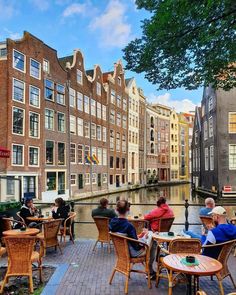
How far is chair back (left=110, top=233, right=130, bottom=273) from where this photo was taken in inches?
193

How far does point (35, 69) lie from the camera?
1106 inches

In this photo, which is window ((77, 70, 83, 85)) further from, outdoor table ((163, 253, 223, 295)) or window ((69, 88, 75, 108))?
outdoor table ((163, 253, 223, 295))

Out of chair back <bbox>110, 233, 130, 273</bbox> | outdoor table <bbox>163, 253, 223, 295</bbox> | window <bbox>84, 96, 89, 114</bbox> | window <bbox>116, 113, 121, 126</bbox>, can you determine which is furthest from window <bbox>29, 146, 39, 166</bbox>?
outdoor table <bbox>163, 253, 223, 295</bbox>

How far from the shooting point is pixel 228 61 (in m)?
6.96

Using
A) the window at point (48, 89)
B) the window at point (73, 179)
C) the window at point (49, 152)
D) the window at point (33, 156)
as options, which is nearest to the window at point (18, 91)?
the window at point (48, 89)

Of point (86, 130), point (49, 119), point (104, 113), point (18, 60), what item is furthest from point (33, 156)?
point (104, 113)

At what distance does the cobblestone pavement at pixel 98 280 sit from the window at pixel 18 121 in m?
19.7

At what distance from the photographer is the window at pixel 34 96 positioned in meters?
27.3

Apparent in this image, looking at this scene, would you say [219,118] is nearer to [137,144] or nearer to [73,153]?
[73,153]

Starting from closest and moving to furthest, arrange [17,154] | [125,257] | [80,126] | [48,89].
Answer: [125,257]
[17,154]
[48,89]
[80,126]

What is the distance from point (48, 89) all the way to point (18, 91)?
4.60 meters

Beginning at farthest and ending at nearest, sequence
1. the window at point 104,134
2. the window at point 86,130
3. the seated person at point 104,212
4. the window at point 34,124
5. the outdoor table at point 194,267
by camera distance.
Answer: the window at point 104,134, the window at point 86,130, the window at point 34,124, the seated person at point 104,212, the outdoor table at point 194,267

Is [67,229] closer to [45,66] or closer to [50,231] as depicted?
[50,231]

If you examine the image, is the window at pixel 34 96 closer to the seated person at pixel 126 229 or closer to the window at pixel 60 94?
the window at pixel 60 94
